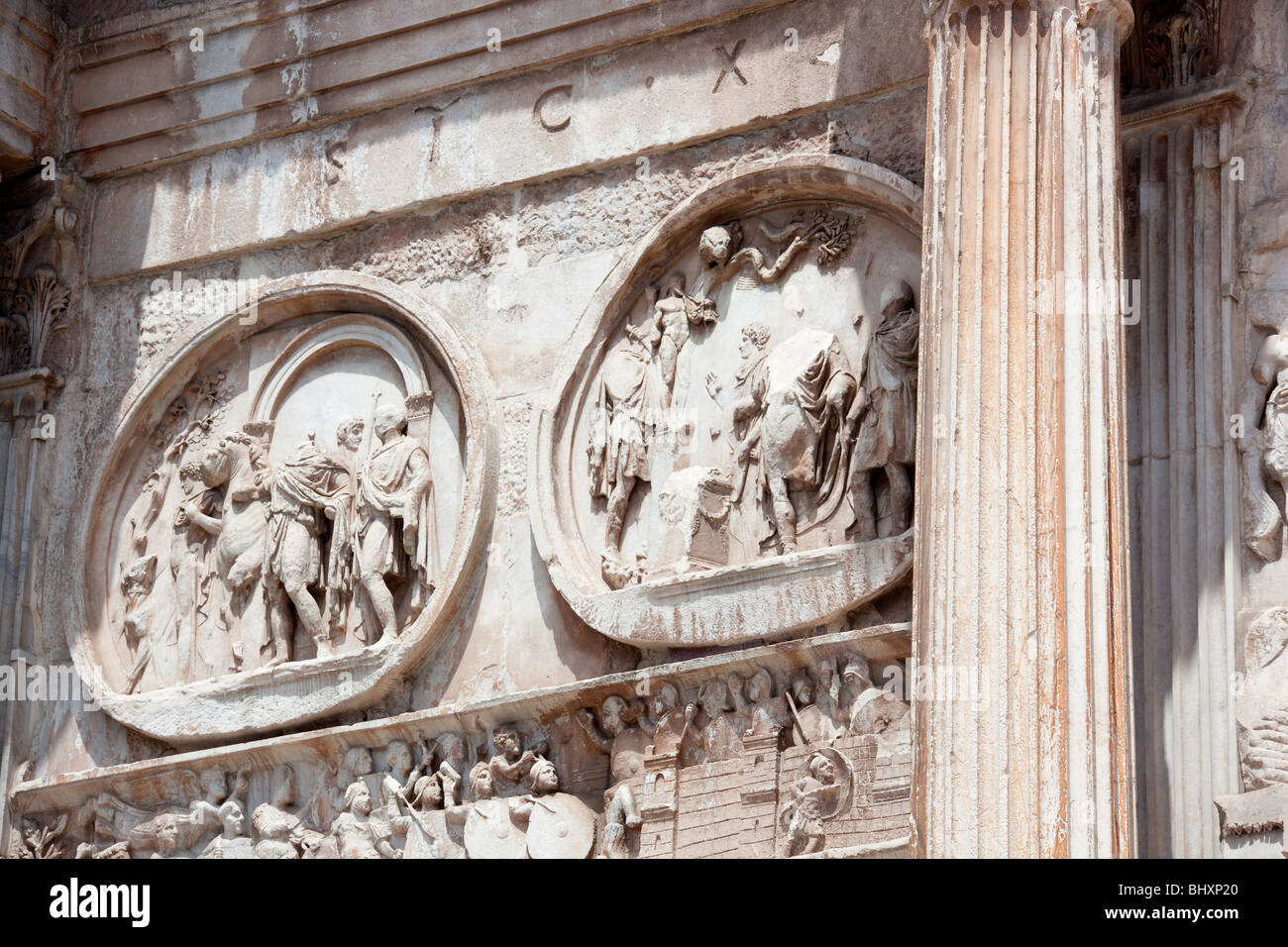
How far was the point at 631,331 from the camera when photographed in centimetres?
1248

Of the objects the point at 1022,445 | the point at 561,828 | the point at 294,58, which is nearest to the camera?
the point at 1022,445

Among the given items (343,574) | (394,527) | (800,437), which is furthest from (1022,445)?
(343,574)

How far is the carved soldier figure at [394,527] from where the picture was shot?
41.7 ft

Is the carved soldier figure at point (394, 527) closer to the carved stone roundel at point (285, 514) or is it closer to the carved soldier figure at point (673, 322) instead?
the carved stone roundel at point (285, 514)

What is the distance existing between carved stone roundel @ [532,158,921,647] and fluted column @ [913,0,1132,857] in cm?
109

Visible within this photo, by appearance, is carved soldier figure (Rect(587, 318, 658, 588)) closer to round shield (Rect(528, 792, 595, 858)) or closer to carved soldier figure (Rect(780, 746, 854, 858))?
round shield (Rect(528, 792, 595, 858))

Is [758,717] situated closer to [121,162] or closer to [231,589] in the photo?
[231,589]

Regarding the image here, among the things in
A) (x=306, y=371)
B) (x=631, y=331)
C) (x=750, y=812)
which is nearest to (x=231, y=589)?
(x=306, y=371)

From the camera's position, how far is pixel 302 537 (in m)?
13.0

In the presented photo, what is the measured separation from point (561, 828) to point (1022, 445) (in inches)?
110

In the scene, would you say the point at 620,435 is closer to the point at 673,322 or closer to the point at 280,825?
the point at 673,322

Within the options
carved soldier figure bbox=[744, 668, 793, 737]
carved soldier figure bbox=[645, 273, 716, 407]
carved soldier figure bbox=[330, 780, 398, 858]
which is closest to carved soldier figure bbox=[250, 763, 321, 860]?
carved soldier figure bbox=[330, 780, 398, 858]

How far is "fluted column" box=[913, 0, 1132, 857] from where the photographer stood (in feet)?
31.5

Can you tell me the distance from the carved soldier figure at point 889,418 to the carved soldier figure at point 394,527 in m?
2.12
